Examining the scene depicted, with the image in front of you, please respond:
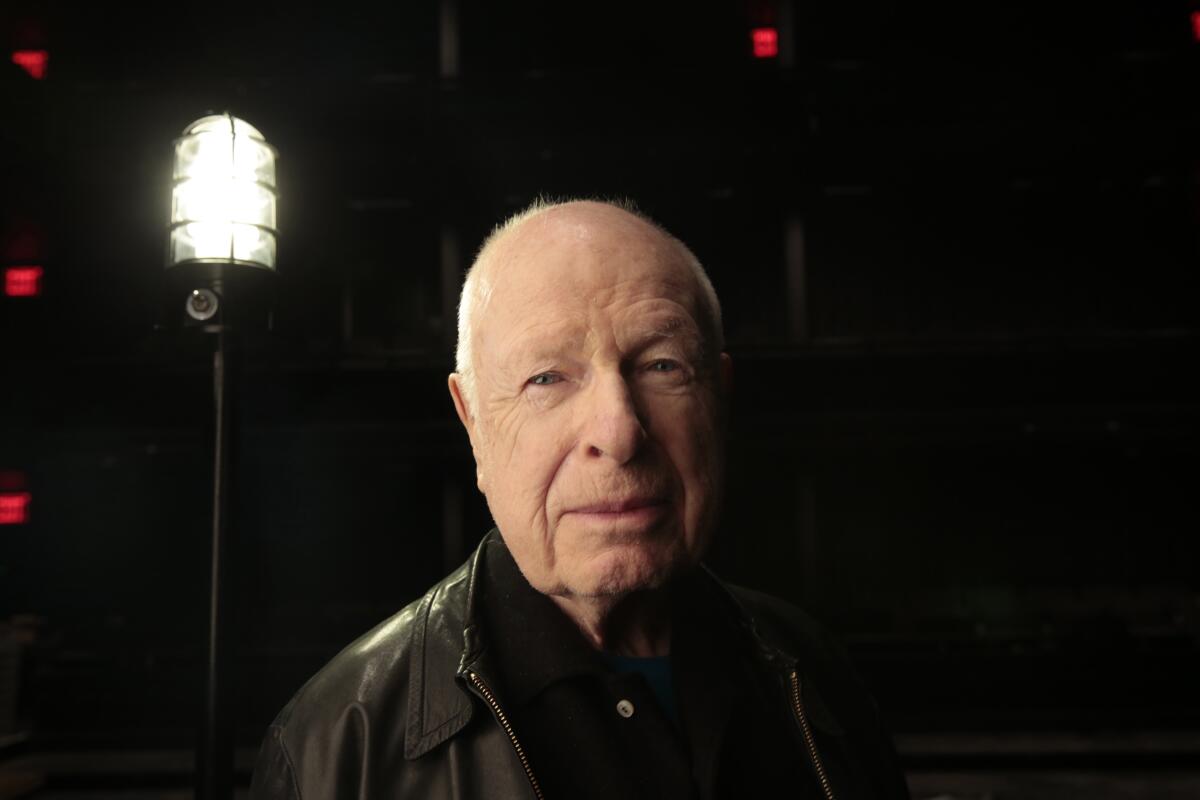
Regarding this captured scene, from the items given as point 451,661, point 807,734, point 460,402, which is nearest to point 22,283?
point 460,402

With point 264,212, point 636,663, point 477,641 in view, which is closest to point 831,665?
point 636,663

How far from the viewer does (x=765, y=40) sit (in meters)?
10.8

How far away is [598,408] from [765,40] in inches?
426

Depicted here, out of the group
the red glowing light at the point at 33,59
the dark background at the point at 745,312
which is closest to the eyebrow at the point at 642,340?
the dark background at the point at 745,312

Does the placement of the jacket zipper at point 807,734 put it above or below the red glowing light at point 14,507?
above

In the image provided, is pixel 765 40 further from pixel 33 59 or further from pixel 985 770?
pixel 33 59

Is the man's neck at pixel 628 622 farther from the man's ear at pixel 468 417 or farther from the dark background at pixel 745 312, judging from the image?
the dark background at pixel 745 312

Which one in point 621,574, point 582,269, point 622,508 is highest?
point 582,269

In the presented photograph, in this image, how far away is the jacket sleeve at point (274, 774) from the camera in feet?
4.51

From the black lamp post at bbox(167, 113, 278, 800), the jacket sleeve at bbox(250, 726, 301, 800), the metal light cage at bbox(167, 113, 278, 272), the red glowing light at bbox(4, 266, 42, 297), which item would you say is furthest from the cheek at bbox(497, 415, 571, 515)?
the red glowing light at bbox(4, 266, 42, 297)

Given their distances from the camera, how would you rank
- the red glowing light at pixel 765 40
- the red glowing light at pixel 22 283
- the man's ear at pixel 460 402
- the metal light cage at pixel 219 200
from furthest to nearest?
1. the red glowing light at pixel 765 40
2. the red glowing light at pixel 22 283
3. the metal light cage at pixel 219 200
4. the man's ear at pixel 460 402

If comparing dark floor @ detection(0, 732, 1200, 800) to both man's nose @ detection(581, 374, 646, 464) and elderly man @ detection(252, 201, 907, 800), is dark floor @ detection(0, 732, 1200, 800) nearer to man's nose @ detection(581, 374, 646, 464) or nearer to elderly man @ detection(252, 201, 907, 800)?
elderly man @ detection(252, 201, 907, 800)

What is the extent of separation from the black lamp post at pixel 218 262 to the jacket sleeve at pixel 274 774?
1670 mm

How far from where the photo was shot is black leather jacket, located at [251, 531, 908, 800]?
4.33 ft
